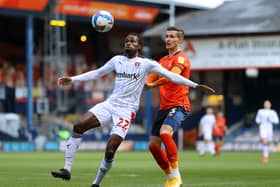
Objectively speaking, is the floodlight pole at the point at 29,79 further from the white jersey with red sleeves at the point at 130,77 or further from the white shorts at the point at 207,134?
the white jersey with red sleeves at the point at 130,77

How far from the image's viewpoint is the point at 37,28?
55.4 meters

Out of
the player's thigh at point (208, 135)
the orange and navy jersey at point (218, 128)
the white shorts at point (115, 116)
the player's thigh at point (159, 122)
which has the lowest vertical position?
the player's thigh at point (208, 135)

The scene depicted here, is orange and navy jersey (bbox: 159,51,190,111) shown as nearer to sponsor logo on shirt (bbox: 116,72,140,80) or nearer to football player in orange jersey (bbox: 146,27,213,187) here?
football player in orange jersey (bbox: 146,27,213,187)

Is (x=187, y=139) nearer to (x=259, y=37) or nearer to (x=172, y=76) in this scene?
(x=259, y=37)

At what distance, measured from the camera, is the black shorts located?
1524 centimetres

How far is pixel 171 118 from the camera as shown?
15273 mm

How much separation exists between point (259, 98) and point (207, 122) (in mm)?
13529

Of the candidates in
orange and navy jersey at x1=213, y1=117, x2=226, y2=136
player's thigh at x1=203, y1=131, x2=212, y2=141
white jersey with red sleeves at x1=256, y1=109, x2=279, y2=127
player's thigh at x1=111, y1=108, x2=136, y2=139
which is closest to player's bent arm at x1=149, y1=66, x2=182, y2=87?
player's thigh at x1=111, y1=108, x2=136, y2=139

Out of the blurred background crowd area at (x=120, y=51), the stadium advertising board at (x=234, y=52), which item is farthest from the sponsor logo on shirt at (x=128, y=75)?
the stadium advertising board at (x=234, y=52)

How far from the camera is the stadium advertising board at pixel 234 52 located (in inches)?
1957

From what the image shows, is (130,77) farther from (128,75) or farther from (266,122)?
(266,122)

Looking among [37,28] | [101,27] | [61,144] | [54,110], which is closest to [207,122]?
[61,144]

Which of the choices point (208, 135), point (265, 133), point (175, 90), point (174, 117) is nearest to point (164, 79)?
point (175, 90)

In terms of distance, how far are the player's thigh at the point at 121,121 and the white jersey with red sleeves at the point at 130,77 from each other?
0.31 feet
